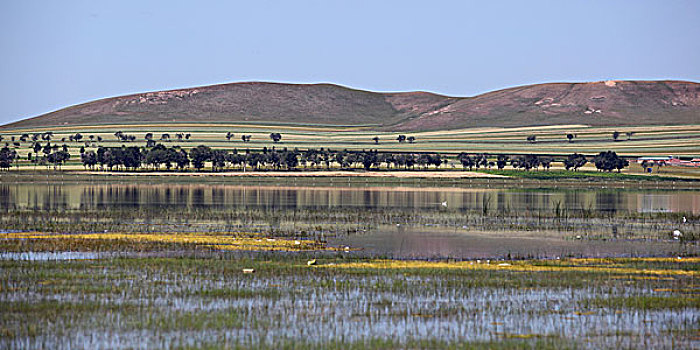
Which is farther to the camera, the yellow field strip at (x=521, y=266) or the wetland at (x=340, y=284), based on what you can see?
the yellow field strip at (x=521, y=266)

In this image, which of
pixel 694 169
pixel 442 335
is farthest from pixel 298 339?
pixel 694 169

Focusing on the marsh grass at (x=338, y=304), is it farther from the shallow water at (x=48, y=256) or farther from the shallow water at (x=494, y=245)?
the shallow water at (x=494, y=245)

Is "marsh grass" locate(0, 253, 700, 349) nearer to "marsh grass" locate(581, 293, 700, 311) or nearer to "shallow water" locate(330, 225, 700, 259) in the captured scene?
"marsh grass" locate(581, 293, 700, 311)

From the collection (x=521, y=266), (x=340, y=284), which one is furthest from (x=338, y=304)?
(x=521, y=266)

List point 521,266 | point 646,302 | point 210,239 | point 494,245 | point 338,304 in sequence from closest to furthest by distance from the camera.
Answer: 1. point 338,304
2. point 646,302
3. point 521,266
4. point 210,239
5. point 494,245

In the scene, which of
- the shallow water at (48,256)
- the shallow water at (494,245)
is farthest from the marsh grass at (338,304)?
the shallow water at (494,245)

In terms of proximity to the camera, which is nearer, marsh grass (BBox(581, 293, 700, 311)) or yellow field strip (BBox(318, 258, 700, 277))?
marsh grass (BBox(581, 293, 700, 311))

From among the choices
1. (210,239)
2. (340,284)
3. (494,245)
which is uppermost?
(210,239)

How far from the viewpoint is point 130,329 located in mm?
25641

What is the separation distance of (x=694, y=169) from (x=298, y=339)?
177978 mm

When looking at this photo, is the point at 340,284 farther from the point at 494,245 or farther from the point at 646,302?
the point at 494,245

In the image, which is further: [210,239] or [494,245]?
[494,245]

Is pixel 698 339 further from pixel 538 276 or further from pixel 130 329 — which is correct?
pixel 130 329

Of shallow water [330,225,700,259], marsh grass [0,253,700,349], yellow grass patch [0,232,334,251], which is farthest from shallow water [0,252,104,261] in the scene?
shallow water [330,225,700,259]
